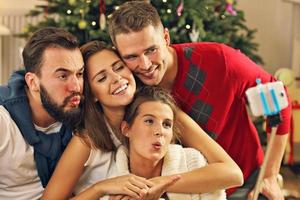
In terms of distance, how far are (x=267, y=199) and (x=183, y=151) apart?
455mm

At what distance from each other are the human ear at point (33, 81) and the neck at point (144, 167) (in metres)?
0.41

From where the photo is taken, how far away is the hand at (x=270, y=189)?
2033 millimetres

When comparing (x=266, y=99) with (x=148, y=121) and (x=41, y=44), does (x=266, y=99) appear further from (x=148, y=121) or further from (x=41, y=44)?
(x=41, y=44)

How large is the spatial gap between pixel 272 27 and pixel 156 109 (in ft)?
10.6

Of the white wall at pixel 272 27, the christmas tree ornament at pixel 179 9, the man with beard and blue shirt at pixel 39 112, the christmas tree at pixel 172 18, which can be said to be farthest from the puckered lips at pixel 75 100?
the white wall at pixel 272 27

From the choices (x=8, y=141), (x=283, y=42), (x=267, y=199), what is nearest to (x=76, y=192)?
(x=8, y=141)

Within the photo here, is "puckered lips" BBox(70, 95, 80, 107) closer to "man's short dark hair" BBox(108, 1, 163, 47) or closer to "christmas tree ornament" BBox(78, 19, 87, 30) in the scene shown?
"man's short dark hair" BBox(108, 1, 163, 47)

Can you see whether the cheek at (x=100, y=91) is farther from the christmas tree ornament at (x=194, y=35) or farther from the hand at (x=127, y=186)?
the christmas tree ornament at (x=194, y=35)

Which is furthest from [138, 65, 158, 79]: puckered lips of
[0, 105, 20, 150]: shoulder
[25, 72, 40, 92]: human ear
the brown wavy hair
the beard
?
[0, 105, 20, 150]: shoulder

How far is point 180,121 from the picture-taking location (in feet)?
6.17

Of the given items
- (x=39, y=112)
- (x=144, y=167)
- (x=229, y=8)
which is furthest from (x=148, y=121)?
(x=229, y=8)

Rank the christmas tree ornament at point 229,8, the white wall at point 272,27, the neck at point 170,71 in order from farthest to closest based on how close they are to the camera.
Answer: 1. the white wall at point 272,27
2. the christmas tree ornament at point 229,8
3. the neck at point 170,71

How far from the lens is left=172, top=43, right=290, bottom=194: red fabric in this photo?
6.61 feet

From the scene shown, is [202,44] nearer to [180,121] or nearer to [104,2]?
[180,121]
